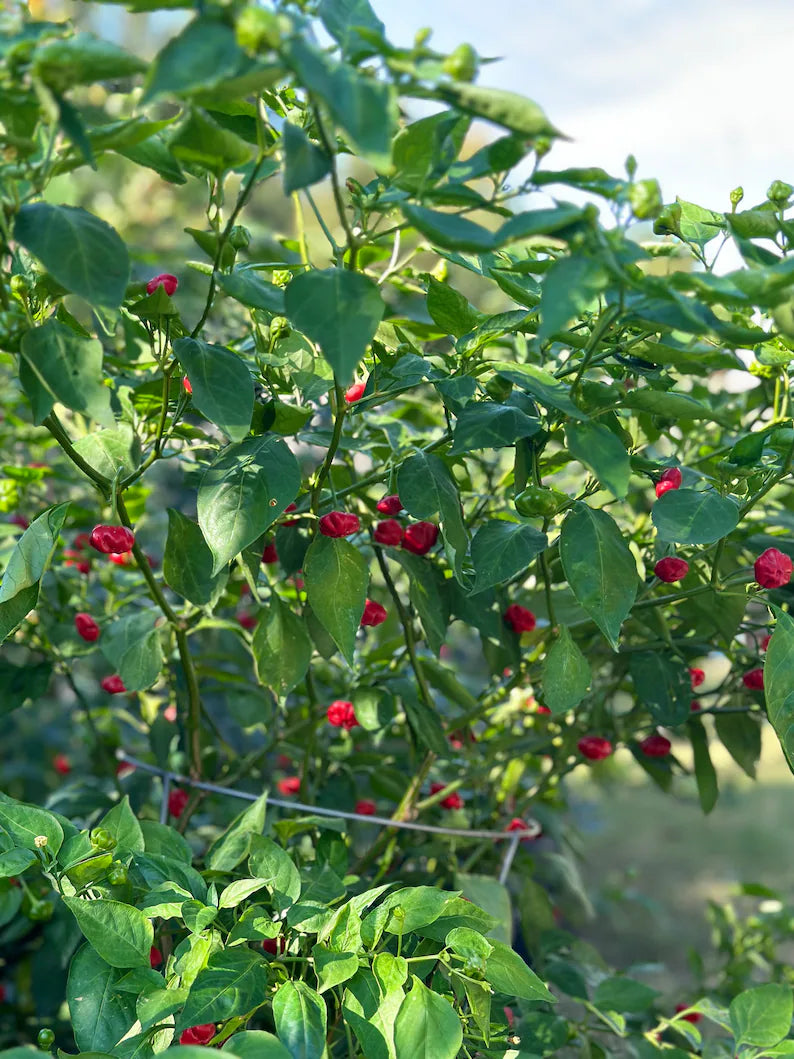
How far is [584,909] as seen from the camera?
5.24 feet

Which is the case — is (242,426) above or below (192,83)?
below

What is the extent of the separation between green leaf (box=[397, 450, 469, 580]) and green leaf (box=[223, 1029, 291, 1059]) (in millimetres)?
366

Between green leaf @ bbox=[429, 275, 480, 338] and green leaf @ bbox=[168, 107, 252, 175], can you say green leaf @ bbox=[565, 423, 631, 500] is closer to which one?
green leaf @ bbox=[429, 275, 480, 338]

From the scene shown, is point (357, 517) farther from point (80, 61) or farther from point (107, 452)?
point (80, 61)

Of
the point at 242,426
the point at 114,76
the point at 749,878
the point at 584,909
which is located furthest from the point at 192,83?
the point at 749,878

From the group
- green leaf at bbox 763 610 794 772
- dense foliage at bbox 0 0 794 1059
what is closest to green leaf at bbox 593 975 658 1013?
dense foliage at bbox 0 0 794 1059

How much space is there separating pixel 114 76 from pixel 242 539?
316 mm

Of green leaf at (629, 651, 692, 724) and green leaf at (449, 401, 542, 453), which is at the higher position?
green leaf at (449, 401, 542, 453)

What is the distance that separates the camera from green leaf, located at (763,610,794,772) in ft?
Result: 2.60

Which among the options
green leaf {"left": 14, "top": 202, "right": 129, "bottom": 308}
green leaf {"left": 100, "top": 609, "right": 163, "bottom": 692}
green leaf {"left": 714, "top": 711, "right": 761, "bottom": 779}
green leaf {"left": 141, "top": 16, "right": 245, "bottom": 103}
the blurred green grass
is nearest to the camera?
green leaf {"left": 141, "top": 16, "right": 245, "bottom": 103}

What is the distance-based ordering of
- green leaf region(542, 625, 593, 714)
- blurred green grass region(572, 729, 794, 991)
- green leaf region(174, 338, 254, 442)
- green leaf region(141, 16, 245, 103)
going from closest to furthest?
1. green leaf region(141, 16, 245, 103)
2. green leaf region(174, 338, 254, 442)
3. green leaf region(542, 625, 593, 714)
4. blurred green grass region(572, 729, 794, 991)

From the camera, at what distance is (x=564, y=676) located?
83 cm

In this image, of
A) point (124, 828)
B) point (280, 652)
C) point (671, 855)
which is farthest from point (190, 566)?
point (671, 855)

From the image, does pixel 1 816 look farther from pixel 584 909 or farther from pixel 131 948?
pixel 584 909
